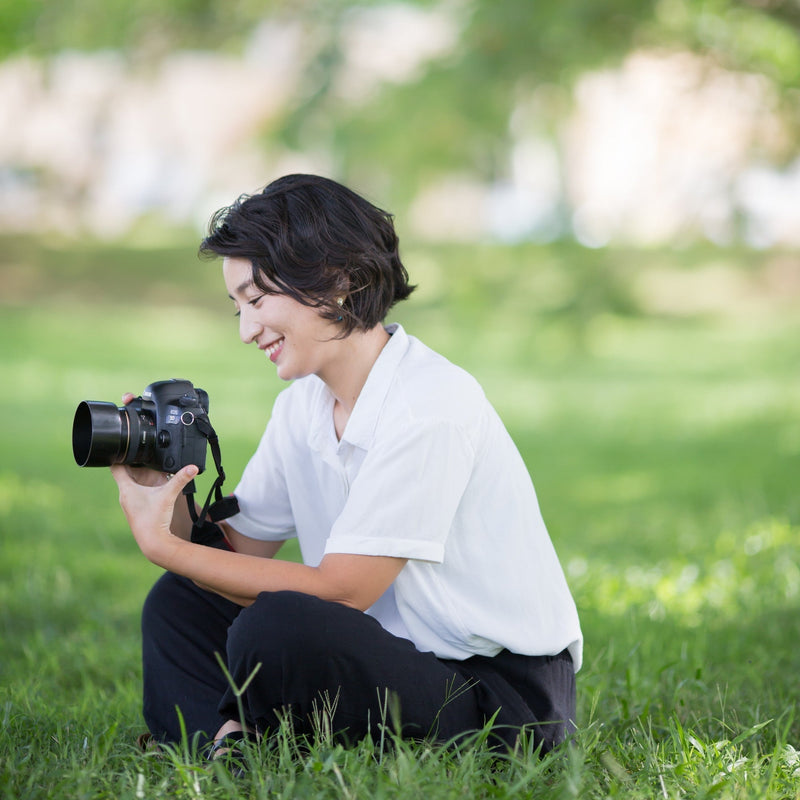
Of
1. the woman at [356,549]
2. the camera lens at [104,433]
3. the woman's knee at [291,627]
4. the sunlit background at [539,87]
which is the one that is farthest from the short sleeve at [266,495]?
the sunlit background at [539,87]

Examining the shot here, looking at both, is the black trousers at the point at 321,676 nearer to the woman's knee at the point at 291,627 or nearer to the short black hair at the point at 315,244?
the woman's knee at the point at 291,627

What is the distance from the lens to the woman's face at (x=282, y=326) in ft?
6.46

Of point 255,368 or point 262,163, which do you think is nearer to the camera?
point 255,368

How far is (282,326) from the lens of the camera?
6.48ft

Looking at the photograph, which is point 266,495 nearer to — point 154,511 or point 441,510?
point 154,511

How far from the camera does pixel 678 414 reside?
905 cm

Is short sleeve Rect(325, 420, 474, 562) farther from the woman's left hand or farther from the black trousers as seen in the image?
the woman's left hand

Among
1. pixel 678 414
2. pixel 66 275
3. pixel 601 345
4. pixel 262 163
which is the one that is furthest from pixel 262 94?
pixel 601 345

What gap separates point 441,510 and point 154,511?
1.62 ft

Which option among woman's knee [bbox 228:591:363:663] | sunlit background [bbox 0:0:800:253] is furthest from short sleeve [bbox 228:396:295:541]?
sunlit background [bbox 0:0:800:253]

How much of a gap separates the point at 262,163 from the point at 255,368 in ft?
9.91

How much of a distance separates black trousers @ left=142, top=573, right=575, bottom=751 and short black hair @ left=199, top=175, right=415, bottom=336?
1.79ft

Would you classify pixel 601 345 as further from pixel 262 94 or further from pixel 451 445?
pixel 262 94

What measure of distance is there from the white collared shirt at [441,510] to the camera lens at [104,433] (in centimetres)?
34
